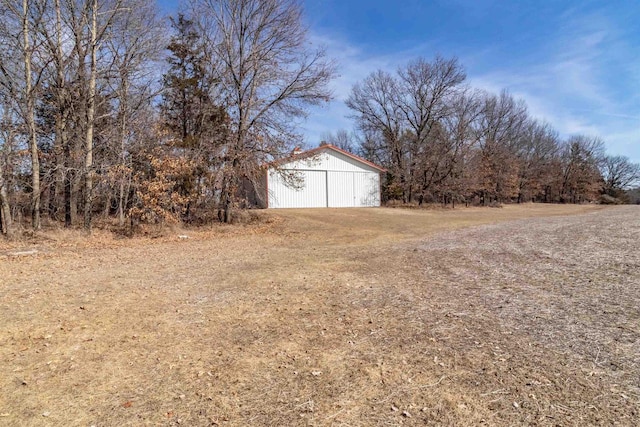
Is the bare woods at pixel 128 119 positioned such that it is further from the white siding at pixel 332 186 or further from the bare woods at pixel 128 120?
the white siding at pixel 332 186

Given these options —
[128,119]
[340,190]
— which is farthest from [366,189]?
[128,119]

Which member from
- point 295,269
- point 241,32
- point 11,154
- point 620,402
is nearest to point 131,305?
point 295,269

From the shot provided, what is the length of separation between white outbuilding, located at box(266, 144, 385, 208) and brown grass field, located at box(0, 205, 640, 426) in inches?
619

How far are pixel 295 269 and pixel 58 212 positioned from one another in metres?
12.0

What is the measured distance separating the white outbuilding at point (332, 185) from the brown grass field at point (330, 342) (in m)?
15.7

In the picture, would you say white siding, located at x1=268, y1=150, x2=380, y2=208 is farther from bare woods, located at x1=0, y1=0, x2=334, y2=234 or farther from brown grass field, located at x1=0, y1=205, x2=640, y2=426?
brown grass field, located at x1=0, y1=205, x2=640, y2=426

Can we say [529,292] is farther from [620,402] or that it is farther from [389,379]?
[389,379]

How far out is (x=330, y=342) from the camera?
3.66 metres

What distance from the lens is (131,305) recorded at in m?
4.88

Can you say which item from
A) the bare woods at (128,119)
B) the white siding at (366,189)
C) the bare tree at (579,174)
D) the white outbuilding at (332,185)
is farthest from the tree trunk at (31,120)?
the bare tree at (579,174)

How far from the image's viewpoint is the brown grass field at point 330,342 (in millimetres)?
2527

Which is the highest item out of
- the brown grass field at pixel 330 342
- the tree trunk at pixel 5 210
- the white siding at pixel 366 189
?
the white siding at pixel 366 189

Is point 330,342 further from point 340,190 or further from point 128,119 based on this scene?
point 340,190

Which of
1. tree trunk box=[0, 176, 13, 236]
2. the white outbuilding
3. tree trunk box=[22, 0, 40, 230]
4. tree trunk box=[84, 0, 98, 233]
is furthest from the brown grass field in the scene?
the white outbuilding
